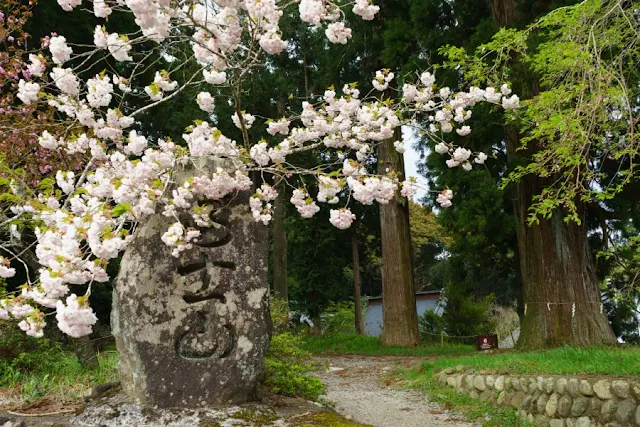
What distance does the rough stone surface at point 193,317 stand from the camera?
12.6 feet

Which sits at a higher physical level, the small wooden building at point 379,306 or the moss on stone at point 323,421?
the small wooden building at point 379,306

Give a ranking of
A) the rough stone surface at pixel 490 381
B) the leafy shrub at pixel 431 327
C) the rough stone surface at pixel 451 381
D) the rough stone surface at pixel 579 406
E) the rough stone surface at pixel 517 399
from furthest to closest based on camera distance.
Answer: the leafy shrub at pixel 431 327, the rough stone surface at pixel 451 381, the rough stone surface at pixel 490 381, the rough stone surface at pixel 517 399, the rough stone surface at pixel 579 406

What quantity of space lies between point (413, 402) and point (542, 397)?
1.72 m

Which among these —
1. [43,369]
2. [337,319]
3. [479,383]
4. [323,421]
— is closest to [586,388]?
[479,383]

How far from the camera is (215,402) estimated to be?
12.7 ft

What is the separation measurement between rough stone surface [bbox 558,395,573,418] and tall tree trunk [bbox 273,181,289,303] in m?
9.65

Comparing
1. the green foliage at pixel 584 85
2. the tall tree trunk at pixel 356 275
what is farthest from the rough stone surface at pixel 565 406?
the tall tree trunk at pixel 356 275

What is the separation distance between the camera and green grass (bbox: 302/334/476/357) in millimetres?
11366

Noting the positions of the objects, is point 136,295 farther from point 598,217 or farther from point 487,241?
point 598,217

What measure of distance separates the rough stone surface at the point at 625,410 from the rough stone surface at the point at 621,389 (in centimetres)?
5

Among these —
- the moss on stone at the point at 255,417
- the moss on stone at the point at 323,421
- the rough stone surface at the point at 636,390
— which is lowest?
the rough stone surface at the point at 636,390

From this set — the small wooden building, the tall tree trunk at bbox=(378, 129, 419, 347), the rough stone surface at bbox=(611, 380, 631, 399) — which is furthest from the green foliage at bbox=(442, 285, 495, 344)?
the small wooden building

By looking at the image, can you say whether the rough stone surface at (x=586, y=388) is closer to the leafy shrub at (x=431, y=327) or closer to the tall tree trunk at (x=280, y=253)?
the leafy shrub at (x=431, y=327)

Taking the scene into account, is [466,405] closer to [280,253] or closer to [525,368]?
[525,368]
